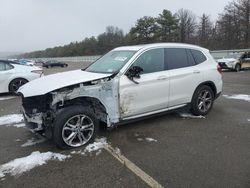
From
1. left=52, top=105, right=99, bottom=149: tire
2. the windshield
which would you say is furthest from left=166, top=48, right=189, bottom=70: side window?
left=52, top=105, right=99, bottom=149: tire

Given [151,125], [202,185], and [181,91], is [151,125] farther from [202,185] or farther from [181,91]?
[202,185]

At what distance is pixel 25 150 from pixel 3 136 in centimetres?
110

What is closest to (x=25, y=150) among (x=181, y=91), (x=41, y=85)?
(x=41, y=85)

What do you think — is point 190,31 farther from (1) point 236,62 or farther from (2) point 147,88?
(2) point 147,88

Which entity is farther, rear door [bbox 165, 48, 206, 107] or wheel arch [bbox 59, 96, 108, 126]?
rear door [bbox 165, 48, 206, 107]

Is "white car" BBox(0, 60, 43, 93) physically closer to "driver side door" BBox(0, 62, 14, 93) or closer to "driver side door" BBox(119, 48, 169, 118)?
"driver side door" BBox(0, 62, 14, 93)

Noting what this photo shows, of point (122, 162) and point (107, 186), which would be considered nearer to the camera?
point (107, 186)

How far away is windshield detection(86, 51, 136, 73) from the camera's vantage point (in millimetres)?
5257

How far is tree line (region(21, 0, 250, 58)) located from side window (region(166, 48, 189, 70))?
4537 cm

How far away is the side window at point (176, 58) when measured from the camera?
19.0 feet

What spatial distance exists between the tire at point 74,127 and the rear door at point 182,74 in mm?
1955

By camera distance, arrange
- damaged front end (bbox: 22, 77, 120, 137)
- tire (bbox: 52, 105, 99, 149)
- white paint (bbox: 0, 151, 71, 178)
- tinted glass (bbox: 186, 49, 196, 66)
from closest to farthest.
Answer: white paint (bbox: 0, 151, 71, 178)
tire (bbox: 52, 105, 99, 149)
damaged front end (bbox: 22, 77, 120, 137)
tinted glass (bbox: 186, 49, 196, 66)

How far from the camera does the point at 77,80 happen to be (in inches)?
184

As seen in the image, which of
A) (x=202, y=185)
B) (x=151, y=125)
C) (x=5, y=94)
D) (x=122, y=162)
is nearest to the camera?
(x=202, y=185)
